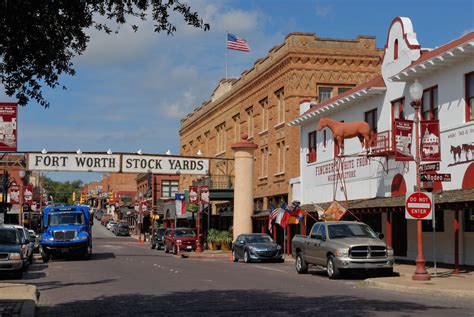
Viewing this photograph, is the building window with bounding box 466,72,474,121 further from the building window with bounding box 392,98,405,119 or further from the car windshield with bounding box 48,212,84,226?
the car windshield with bounding box 48,212,84,226

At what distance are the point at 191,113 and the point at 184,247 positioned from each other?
101 feet

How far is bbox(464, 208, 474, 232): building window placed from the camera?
25984 mm

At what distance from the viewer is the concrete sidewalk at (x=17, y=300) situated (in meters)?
13.2

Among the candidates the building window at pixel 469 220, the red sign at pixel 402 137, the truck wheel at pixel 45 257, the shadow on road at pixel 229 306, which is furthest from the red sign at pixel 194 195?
the shadow on road at pixel 229 306

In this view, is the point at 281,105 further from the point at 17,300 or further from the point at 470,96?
the point at 17,300

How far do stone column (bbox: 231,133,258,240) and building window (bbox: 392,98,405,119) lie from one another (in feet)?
54.5

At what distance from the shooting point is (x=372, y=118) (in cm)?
3366

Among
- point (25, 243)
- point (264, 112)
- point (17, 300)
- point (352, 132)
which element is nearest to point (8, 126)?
point (17, 300)

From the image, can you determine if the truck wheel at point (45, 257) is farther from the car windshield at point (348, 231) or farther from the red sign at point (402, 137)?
the red sign at point (402, 137)

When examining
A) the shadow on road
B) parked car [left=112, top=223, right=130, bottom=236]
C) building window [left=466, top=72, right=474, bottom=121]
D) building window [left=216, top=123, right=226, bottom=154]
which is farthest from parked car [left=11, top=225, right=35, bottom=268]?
parked car [left=112, top=223, right=130, bottom=236]

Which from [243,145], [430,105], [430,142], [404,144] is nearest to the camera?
[430,142]

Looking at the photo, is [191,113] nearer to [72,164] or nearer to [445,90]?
[72,164]

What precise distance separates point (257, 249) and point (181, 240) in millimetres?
13666

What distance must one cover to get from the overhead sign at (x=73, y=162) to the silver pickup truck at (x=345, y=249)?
2343 cm
